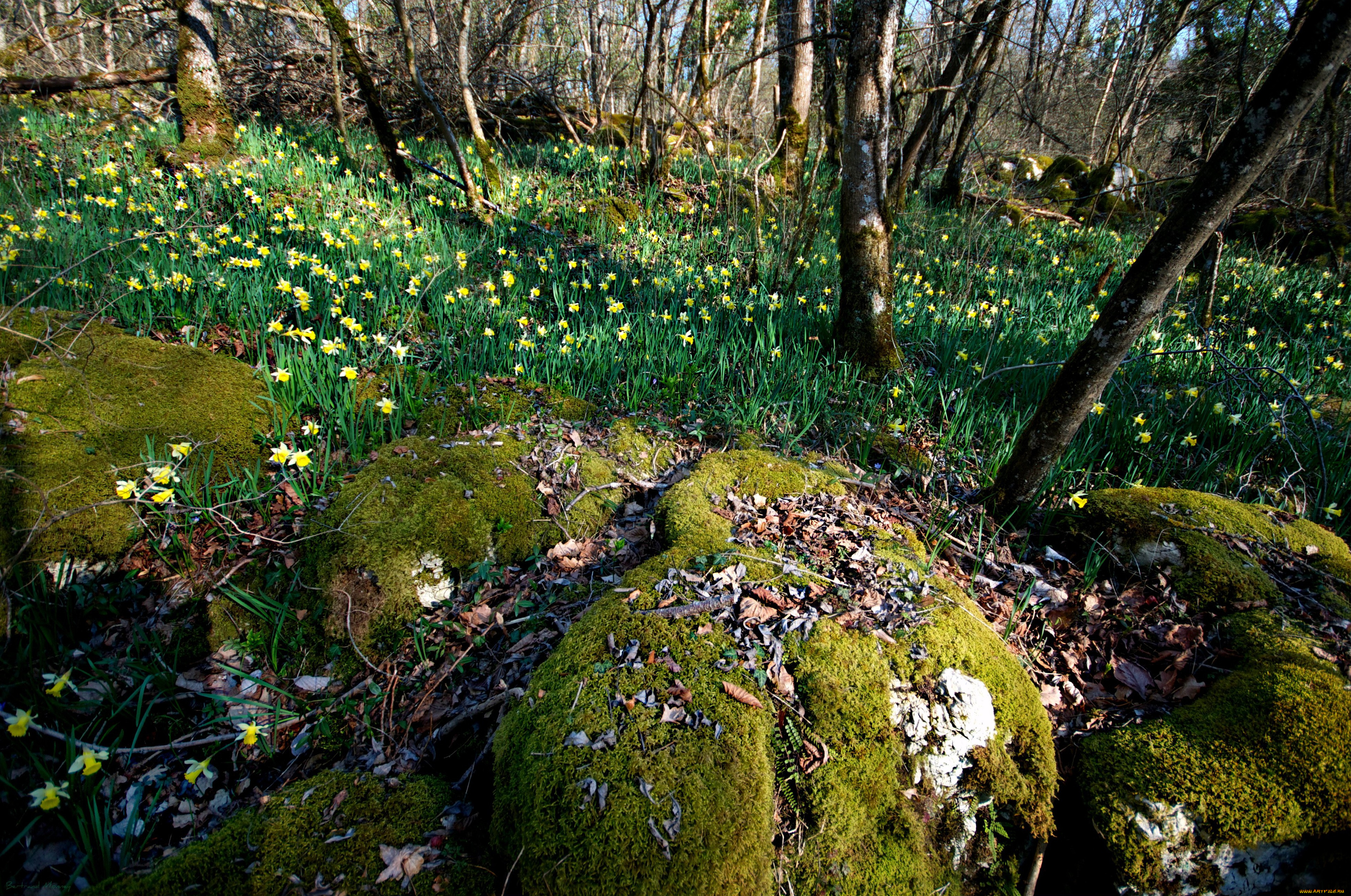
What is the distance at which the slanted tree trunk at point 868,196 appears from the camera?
140 inches

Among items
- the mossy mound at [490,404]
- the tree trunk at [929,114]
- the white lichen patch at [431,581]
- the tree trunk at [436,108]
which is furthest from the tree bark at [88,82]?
the white lichen patch at [431,581]

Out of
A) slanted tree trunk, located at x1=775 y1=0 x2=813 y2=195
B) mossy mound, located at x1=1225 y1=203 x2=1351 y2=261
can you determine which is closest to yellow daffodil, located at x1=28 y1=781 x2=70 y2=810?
slanted tree trunk, located at x1=775 y1=0 x2=813 y2=195

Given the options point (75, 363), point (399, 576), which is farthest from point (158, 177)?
point (399, 576)

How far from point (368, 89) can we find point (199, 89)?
2.33m

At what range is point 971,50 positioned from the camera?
25.8 feet

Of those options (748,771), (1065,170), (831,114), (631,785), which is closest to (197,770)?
(631,785)

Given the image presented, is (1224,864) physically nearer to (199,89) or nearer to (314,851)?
(314,851)

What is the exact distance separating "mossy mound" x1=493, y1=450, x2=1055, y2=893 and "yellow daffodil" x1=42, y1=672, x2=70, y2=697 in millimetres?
1248

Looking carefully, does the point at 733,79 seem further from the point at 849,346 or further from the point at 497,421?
the point at 497,421

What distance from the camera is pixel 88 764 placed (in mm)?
1510

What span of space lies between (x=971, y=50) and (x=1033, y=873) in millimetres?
9500

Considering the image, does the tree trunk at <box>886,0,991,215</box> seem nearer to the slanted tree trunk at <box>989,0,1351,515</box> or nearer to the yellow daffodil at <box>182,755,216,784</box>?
the slanted tree trunk at <box>989,0,1351,515</box>

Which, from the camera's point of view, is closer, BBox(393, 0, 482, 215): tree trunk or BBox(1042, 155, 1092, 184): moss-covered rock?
BBox(393, 0, 482, 215): tree trunk

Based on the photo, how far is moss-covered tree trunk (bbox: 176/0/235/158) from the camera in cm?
655
